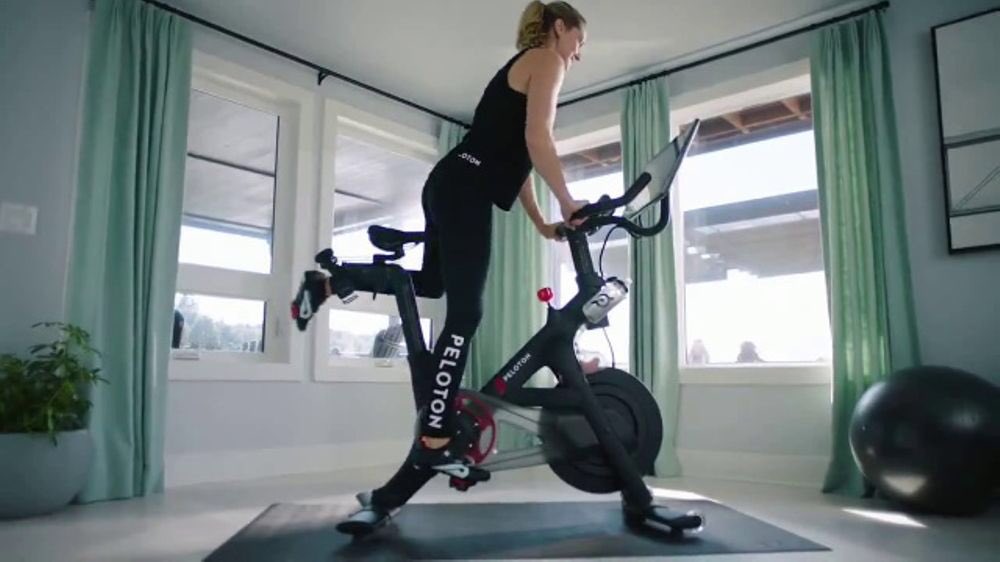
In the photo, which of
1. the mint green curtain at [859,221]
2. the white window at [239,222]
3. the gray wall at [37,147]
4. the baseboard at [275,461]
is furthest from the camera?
the white window at [239,222]

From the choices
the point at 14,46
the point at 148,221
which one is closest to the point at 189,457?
the point at 148,221

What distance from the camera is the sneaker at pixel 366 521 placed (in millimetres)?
1717

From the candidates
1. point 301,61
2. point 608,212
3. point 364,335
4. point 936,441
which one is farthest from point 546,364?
point 301,61

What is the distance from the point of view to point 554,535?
1.82m

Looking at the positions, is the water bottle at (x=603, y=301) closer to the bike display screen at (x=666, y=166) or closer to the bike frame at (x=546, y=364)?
the bike frame at (x=546, y=364)

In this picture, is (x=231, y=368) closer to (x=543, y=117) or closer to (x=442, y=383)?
(x=442, y=383)

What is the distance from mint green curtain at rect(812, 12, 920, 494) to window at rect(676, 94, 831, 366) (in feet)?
1.03

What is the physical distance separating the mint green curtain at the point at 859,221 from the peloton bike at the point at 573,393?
1.39m

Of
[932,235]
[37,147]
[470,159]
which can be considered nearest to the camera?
[470,159]

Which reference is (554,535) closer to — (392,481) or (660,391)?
(392,481)

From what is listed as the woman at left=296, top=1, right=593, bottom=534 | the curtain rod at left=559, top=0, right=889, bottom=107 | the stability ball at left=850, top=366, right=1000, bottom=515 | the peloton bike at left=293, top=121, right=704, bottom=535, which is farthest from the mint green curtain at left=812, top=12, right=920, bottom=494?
the woman at left=296, top=1, right=593, bottom=534

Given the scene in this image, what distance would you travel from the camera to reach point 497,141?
1793 mm

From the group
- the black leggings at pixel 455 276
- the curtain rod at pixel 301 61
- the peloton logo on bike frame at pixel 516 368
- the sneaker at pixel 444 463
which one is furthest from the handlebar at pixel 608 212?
the curtain rod at pixel 301 61

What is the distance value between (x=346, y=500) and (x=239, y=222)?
1701mm
